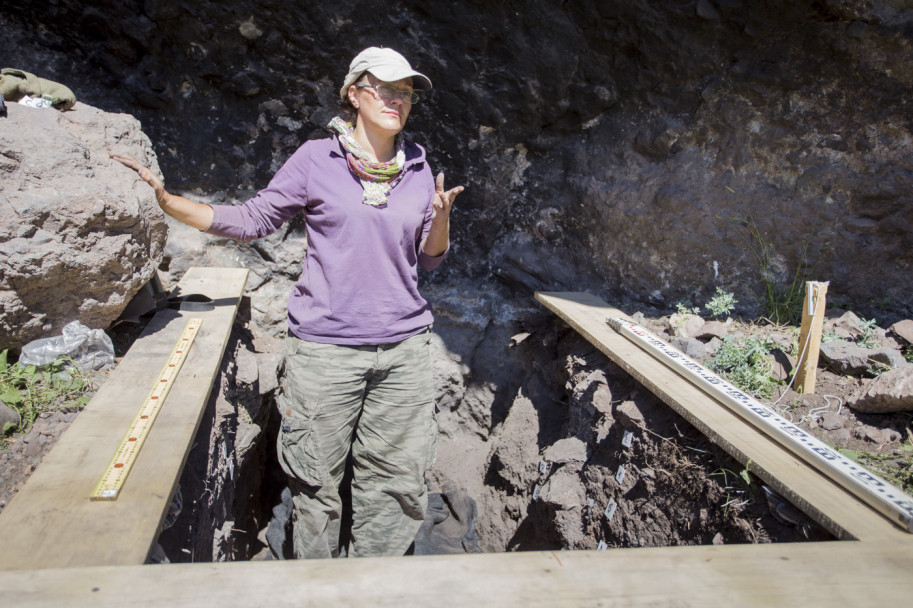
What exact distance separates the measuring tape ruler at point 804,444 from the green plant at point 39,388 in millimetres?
2472

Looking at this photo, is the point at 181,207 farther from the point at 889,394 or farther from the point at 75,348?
the point at 889,394

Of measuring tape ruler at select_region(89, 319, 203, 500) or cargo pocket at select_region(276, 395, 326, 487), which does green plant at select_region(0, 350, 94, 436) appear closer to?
measuring tape ruler at select_region(89, 319, 203, 500)

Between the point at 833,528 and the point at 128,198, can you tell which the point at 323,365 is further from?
the point at 833,528

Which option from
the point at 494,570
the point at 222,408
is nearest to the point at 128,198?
the point at 222,408

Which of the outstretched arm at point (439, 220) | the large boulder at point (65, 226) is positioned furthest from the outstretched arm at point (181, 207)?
the outstretched arm at point (439, 220)

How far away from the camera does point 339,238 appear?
2.25 metres

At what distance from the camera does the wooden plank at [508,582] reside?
4.12 feet

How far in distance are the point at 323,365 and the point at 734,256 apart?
2.73m

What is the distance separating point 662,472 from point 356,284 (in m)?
1.52

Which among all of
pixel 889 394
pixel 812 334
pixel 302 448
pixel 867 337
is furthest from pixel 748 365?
pixel 302 448

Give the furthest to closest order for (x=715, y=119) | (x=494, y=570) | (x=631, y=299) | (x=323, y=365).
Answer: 1. (x=631, y=299)
2. (x=715, y=119)
3. (x=323, y=365)
4. (x=494, y=570)

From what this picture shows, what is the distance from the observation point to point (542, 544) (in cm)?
322

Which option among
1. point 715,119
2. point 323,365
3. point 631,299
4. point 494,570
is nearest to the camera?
point 494,570

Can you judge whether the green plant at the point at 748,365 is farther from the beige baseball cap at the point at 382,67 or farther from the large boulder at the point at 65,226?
the large boulder at the point at 65,226
